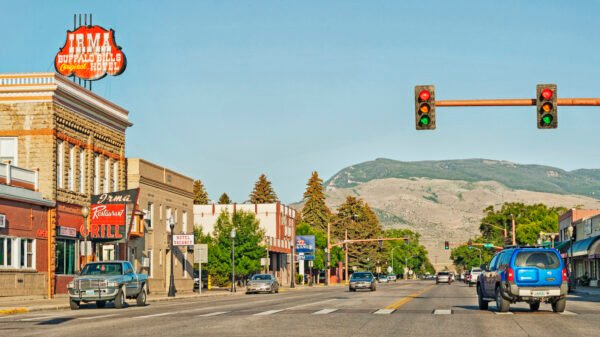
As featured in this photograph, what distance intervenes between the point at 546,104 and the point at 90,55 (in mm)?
38157

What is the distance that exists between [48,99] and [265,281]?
23.1m

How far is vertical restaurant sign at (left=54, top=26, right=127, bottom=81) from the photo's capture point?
5781 cm

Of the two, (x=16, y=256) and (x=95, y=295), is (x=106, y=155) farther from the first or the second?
(x=95, y=295)

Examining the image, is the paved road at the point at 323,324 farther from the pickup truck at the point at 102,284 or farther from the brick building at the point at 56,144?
the brick building at the point at 56,144

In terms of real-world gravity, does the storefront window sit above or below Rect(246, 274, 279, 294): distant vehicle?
above

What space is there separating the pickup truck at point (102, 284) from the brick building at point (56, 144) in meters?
14.0

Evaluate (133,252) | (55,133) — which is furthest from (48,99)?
(133,252)

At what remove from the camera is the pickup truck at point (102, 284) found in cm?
3369

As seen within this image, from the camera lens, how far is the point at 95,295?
1326 inches

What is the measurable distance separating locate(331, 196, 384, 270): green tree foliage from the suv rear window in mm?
137678

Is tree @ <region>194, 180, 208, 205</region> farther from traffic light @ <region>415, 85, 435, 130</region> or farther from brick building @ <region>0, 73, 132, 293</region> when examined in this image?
traffic light @ <region>415, 85, 435, 130</region>

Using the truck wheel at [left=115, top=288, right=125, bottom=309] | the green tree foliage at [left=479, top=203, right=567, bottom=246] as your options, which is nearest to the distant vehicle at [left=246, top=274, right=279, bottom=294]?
the truck wheel at [left=115, top=288, right=125, bottom=309]

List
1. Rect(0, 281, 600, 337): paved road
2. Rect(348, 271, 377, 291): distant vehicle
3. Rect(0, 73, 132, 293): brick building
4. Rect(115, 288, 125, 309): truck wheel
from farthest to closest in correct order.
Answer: Rect(348, 271, 377, 291): distant vehicle < Rect(0, 73, 132, 293): brick building < Rect(115, 288, 125, 309): truck wheel < Rect(0, 281, 600, 337): paved road

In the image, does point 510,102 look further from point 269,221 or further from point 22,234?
point 269,221
